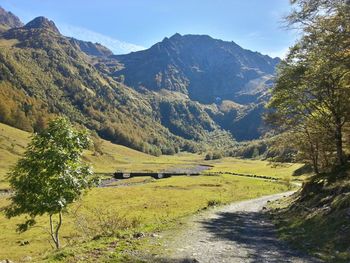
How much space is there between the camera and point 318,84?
3491 cm

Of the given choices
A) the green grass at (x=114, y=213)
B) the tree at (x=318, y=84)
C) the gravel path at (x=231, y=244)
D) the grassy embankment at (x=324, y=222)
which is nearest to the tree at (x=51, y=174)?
the green grass at (x=114, y=213)

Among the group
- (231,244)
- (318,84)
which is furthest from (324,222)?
(318,84)

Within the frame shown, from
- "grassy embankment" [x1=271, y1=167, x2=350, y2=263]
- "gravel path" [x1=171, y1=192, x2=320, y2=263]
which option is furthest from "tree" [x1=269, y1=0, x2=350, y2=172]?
"gravel path" [x1=171, y1=192, x2=320, y2=263]

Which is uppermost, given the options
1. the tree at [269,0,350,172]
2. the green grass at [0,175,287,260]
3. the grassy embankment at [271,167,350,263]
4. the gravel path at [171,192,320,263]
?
the tree at [269,0,350,172]

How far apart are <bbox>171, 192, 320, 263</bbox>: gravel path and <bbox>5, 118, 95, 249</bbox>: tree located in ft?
28.4

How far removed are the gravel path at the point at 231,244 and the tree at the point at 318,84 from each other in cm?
1137

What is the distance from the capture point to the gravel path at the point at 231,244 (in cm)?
1889

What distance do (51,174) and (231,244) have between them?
13.5 metres

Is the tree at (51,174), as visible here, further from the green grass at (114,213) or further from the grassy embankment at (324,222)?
the grassy embankment at (324,222)

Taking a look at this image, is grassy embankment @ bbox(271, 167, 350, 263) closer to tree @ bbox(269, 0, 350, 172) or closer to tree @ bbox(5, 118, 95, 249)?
tree @ bbox(269, 0, 350, 172)

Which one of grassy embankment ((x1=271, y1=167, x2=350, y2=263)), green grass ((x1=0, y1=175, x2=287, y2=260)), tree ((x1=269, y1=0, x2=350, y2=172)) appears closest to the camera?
grassy embankment ((x1=271, y1=167, x2=350, y2=263))

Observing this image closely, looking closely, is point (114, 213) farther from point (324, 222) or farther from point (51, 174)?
point (324, 222)

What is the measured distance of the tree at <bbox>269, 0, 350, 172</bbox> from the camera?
23.8 m

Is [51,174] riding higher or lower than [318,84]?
lower
